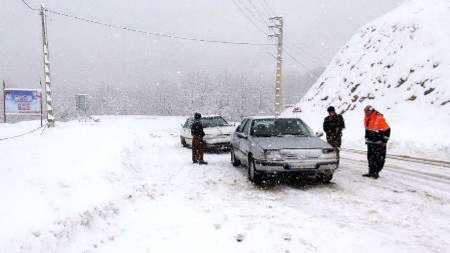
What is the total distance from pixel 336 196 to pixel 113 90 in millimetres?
147031

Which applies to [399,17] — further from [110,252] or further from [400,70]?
[110,252]

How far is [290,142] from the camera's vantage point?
8828 millimetres

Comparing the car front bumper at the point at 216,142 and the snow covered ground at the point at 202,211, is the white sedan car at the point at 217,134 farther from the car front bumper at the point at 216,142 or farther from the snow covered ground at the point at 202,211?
the snow covered ground at the point at 202,211

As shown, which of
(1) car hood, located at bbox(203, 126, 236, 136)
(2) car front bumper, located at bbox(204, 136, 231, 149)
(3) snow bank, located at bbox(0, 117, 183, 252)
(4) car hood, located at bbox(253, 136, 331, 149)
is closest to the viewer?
(3) snow bank, located at bbox(0, 117, 183, 252)

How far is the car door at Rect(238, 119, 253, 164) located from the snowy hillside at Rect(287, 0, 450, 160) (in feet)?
24.5

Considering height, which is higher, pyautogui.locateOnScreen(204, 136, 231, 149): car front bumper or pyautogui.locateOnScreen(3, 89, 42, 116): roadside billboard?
pyautogui.locateOnScreen(3, 89, 42, 116): roadside billboard

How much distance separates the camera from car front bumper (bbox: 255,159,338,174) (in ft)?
26.9

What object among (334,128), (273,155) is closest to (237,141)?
(334,128)

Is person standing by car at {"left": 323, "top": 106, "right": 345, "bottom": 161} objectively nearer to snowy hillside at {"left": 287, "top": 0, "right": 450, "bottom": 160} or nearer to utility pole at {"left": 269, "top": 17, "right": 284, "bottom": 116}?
snowy hillside at {"left": 287, "top": 0, "right": 450, "bottom": 160}

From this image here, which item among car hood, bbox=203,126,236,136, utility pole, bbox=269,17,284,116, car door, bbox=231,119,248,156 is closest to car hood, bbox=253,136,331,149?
car door, bbox=231,119,248,156

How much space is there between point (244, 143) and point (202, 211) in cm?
379

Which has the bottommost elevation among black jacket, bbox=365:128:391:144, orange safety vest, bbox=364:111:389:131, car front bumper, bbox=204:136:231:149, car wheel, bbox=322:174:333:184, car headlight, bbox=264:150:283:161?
car wheel, bbox=322:174:333:184

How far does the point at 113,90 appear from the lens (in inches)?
5807

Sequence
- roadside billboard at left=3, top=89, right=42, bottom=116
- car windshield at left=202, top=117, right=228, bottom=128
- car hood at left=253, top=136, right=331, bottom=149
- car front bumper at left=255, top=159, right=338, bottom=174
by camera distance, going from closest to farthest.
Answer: car front bumper at left=255, top=159, right=338, bottom=174, car hood at left=253, top=136, right=331, bottom=149, car windshield at left=202, top=117, right=228, bottom=128, roadside billboard at left=3, top=89, right=42, bottom=116
